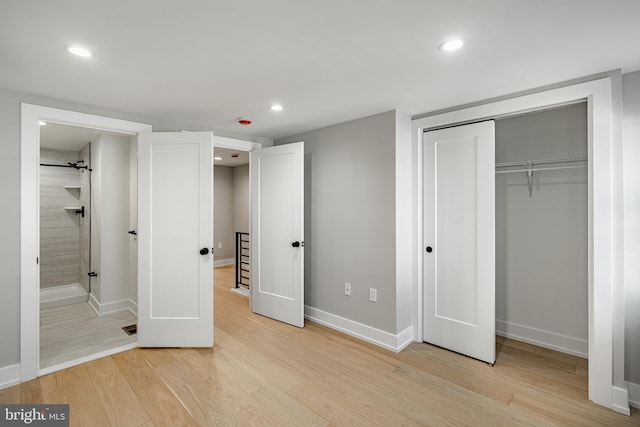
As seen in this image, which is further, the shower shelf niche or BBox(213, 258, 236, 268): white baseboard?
BBox(213, 258, 236, 268): white baseboard

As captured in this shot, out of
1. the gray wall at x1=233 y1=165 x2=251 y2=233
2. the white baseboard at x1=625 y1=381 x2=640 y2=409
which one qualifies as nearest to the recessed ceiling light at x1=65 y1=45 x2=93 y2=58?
the white baseboard at x1=625 y1=381 x2=640 y2=409

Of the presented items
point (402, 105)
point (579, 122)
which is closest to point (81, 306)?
point (402, 105)

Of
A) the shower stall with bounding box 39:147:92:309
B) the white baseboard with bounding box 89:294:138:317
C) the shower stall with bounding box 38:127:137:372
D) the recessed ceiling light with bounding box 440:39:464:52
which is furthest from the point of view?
the shower stall with bounding box 39:147:92:309

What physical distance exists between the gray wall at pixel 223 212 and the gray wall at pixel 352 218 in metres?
3.64

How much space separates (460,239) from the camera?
9.53 ft

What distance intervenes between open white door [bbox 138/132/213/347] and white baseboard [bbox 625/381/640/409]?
133 inches

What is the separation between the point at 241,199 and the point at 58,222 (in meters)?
3.23

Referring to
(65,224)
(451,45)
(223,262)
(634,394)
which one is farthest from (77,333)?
(634,394)

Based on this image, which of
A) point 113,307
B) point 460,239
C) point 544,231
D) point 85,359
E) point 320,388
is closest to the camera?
point 320,388

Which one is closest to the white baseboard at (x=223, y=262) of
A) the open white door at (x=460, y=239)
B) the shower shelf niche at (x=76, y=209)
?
the shower shelf niche at (x=76, y=209)

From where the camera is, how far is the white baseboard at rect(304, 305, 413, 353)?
299 cm

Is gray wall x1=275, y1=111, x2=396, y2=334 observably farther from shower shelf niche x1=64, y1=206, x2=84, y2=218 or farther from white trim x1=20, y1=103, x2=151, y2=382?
shower shelf niche x1=64, y1=206, x2=84, y2=218

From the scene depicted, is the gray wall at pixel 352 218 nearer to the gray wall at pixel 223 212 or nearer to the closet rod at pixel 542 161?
the closet rod at pixel 542 161

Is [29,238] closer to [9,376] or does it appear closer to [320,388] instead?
[9,376]
